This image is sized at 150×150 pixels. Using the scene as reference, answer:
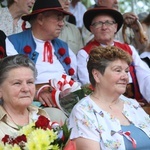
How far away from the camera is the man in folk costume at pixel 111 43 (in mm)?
4984

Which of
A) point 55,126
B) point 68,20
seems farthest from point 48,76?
point 68,20

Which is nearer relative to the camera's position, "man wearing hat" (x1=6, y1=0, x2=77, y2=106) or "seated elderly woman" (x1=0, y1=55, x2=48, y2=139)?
"seated elderly woman" (x1=0, y1=55, x2=48, y2=139)

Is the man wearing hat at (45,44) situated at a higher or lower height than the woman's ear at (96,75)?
higher

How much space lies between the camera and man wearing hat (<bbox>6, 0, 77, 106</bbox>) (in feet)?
15.0

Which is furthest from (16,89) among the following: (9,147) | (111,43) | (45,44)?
(111,43)

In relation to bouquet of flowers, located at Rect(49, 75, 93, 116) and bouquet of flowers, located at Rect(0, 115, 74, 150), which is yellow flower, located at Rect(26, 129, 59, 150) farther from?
bouquet of flowers, located at Rect(49, 75, 93, 116)

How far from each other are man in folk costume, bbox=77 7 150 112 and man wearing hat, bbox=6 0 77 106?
29cm

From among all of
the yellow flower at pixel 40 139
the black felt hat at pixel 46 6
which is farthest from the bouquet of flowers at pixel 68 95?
the yellow flower at pixel 40 139

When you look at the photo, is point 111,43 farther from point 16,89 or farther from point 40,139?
point 40,139

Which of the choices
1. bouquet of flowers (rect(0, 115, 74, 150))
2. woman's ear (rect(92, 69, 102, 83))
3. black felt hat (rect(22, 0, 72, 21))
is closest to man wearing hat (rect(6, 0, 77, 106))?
black felt hat (rect(22, 0, 72, 21))

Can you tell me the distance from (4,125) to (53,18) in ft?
5.23

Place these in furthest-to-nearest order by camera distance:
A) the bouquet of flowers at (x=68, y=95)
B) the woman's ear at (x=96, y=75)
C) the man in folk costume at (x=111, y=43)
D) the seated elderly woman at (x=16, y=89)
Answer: the man in folk costume at (x=111, y=43), the bouquet of flowers at (x=68, y=95), the woman's ear at (x=96, y=75), the seated elderly woman at (x=16, y=89)

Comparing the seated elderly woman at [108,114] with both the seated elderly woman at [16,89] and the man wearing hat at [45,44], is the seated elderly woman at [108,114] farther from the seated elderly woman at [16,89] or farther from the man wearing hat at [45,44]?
the man wearing hat at [45,44]

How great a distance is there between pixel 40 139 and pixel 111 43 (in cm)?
244
